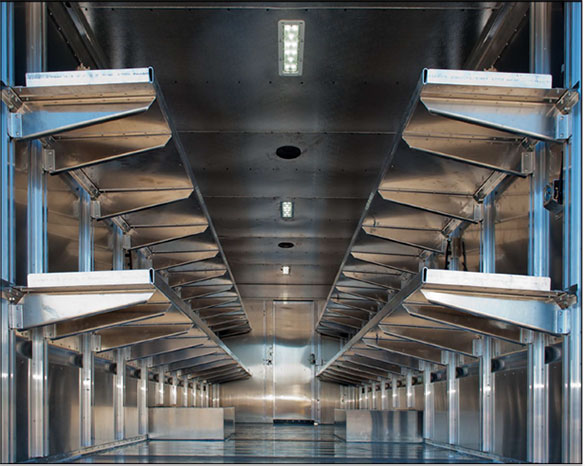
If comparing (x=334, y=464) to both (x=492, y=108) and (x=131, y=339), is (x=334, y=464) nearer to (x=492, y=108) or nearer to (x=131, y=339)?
(x=131, y=339)

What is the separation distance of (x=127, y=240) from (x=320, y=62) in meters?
2.80

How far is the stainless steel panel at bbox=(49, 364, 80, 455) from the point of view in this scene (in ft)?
17.1

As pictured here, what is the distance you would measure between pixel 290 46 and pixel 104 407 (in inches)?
164

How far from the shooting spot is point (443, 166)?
4.74 metres

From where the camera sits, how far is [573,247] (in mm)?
3869

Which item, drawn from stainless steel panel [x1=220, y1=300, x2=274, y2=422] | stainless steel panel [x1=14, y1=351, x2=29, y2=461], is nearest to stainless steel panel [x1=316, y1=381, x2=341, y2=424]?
stainless steel panel [x1=220, y1=300, x2=274, y2=422]

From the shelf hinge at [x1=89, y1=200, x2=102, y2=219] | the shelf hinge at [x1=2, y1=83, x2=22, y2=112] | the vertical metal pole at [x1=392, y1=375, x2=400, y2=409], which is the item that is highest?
the shelf hinge at [x1=2, y1=83, x2=22, y2=112]

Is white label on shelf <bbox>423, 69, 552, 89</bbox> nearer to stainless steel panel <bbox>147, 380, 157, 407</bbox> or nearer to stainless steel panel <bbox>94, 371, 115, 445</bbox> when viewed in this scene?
stainless steel panel <bbox>94, 371, 115, 445</bbox>

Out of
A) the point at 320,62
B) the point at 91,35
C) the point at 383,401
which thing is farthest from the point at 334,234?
the point at 91,35

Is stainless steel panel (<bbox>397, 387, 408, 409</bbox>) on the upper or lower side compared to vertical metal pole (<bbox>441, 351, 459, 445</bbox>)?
lower

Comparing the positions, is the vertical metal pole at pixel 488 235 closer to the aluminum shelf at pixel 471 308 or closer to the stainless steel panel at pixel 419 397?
the aluminum shelf at pixel 471 308

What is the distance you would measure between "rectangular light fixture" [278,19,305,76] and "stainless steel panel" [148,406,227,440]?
19.0 ft

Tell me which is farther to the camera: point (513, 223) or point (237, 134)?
point (237, 134)

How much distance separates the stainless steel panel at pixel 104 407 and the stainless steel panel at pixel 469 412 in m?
3.63
